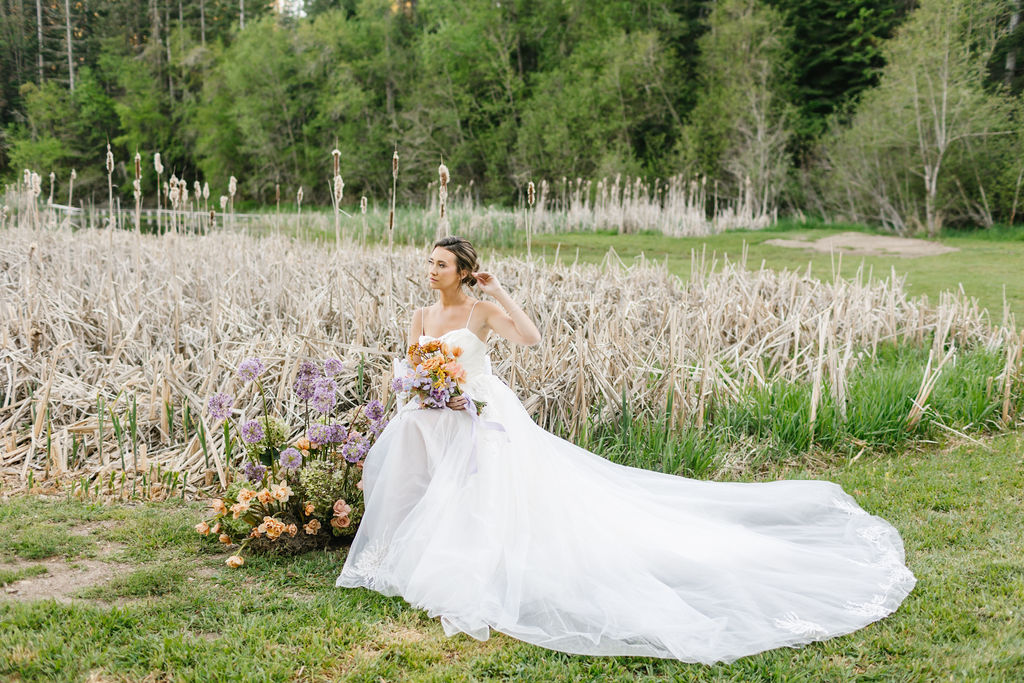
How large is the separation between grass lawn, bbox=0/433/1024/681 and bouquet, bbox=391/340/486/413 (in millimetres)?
783

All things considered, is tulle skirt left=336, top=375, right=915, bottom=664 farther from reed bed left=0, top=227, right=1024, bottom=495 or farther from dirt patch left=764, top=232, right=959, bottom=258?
dirt patch left=764, top=232, right=959, bottom=258

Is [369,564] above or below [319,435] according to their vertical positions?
below

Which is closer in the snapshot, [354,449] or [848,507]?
[354,449]

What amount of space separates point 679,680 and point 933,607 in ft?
3.58

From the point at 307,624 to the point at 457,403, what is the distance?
103cm

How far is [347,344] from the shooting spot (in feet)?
16.4

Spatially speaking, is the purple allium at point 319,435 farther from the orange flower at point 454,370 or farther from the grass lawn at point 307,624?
the orange flower at point 454,370

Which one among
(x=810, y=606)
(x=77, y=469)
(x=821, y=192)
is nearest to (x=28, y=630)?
(x=77, y=469)


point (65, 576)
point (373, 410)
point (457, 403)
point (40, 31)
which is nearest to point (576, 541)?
point (457, 403)

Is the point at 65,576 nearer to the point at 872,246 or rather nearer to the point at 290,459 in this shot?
the point at 290,459

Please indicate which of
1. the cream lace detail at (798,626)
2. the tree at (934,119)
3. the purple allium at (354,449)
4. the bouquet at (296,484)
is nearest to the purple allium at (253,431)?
the bouquet at (296,484)

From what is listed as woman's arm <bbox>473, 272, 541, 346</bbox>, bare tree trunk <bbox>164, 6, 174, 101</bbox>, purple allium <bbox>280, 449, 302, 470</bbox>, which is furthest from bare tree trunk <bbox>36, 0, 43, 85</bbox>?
woman's arm <bbox>473, 272, 541, 346</bbox>

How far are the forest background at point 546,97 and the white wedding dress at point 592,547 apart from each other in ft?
55.5

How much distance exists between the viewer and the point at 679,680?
257 centimetres
